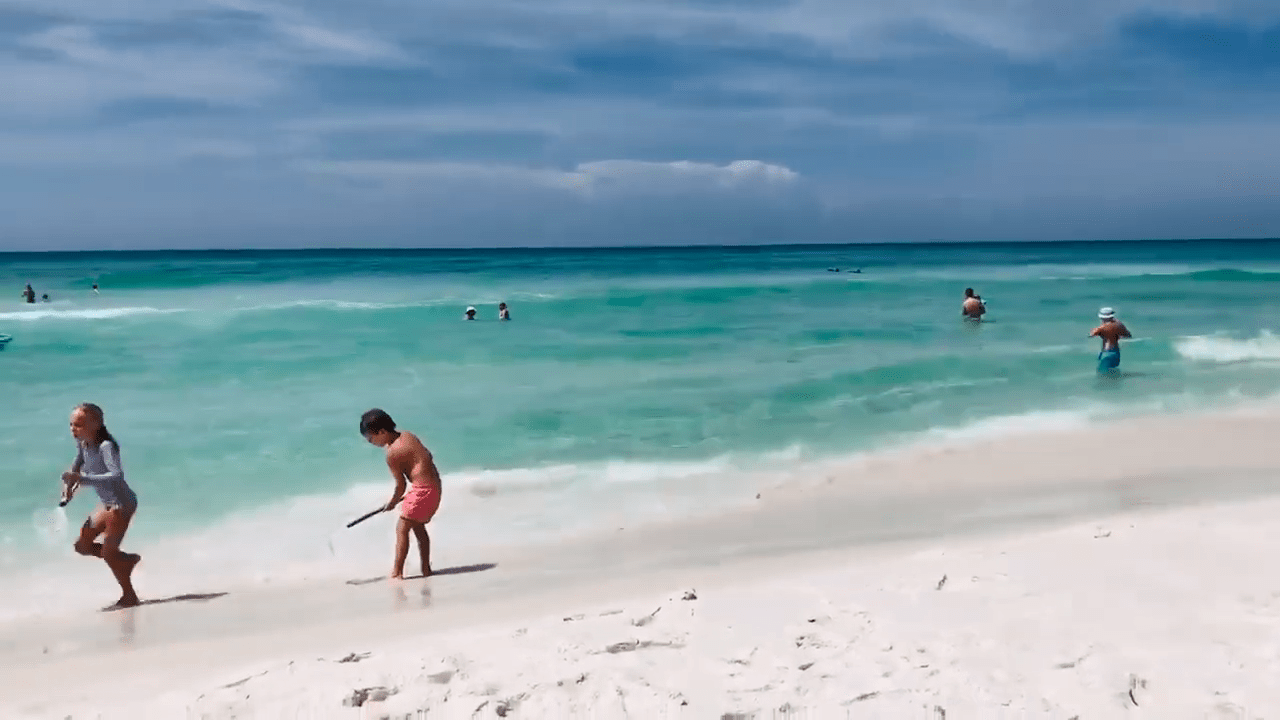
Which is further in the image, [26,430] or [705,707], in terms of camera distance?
[26,430]

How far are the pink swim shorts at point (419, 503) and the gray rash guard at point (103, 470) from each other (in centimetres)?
172

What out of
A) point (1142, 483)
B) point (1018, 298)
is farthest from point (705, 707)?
point (1018, 298)

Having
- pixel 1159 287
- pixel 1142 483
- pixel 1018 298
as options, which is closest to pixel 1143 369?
pixel 1142 483

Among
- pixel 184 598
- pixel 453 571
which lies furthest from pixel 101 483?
pixel 453 571

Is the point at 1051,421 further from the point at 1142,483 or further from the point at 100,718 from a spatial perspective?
the point at 100,718

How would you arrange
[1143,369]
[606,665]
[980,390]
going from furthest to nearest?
[1143,369] → [980,390] → [606,665]

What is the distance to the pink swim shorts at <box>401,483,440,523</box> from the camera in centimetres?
714

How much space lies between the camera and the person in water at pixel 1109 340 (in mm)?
17781

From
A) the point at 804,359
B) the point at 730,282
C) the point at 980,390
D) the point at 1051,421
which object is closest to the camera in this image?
the point at 1051,421

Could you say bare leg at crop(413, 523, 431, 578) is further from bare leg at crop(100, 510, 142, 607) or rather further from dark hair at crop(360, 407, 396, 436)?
bare leg at crop(100, 510, 142, 607)

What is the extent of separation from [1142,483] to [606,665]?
7.07 metres

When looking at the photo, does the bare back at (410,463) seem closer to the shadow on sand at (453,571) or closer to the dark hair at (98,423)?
the shadow on sand at (453,571)

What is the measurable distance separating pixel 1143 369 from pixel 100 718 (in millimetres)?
18952

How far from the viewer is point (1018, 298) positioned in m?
41.6
